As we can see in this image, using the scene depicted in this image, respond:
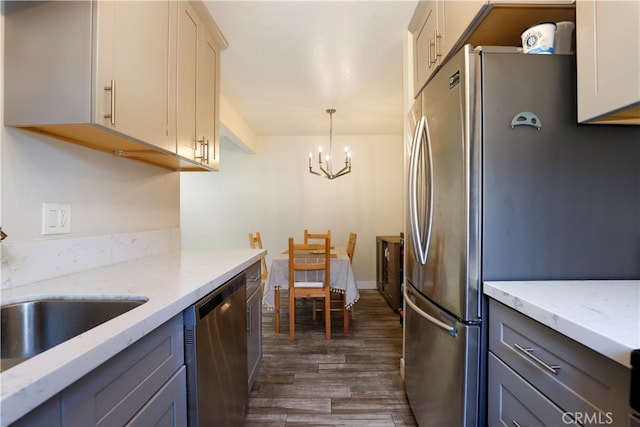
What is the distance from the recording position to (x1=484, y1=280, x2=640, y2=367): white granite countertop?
0.59 meters

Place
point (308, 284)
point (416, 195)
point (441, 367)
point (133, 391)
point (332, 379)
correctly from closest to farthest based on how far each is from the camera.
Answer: point (133, 391), point (441, 367), point (416, 195), point (332, 379), point (308, 284)

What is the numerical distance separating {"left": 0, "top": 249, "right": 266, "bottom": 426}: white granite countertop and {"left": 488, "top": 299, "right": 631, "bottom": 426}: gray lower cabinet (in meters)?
1.03

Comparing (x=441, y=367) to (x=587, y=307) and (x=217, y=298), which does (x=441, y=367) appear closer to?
(x=587, y=307)

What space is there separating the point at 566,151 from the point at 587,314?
0.65 m

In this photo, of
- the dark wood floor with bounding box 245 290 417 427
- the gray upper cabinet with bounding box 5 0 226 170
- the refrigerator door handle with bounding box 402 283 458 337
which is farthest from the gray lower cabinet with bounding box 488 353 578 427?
the gray upper cabinet with bounding box 5 0 226 170

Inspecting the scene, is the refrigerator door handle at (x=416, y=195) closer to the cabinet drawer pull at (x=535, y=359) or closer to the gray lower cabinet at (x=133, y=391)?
the cabinet drawer pull at (x=535, y=359)

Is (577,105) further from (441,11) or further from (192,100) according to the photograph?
(192,100)

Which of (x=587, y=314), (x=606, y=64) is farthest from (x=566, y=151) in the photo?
(x=587, y=314)

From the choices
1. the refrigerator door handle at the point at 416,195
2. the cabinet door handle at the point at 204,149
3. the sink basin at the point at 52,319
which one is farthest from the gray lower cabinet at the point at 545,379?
the cabinet door handle at the point at 204,149

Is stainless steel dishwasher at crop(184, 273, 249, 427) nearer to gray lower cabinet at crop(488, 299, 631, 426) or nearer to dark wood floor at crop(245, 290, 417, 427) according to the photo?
dark wood floor at crop(245, 290, 417, 427)

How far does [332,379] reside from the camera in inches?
80.8

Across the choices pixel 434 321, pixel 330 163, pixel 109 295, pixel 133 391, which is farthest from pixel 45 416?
pixel 330 163

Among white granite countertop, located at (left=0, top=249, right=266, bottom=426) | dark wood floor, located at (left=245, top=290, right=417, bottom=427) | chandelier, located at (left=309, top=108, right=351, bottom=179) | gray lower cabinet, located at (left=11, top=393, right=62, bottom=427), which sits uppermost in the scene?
chandelier, located at (left=309, top=108, right=351, bottom=179)

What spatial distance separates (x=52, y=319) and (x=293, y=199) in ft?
12.5
